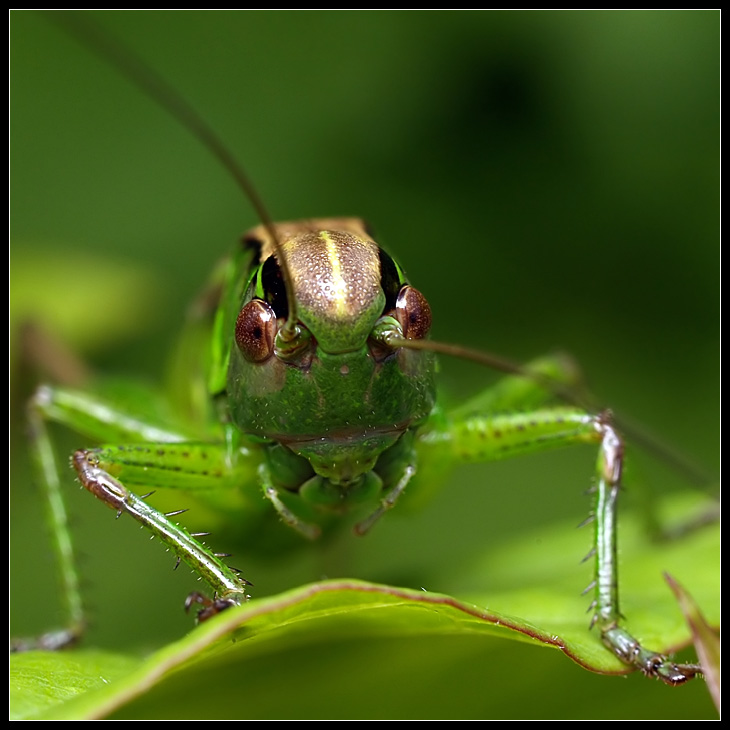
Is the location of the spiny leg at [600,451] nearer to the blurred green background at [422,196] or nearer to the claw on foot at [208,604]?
the claw on foot at [208,604]

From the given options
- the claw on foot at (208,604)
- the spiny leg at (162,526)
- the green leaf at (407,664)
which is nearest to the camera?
the green leaf at (407,664)

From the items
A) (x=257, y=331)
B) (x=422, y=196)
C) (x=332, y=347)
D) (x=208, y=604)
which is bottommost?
(x=208, y=604)

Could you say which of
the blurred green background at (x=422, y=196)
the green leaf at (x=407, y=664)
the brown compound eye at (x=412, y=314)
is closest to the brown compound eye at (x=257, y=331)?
the brown compound eye at (x=412, y=314)

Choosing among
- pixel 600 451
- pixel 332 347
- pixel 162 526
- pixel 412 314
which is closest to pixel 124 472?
pixel 162 526

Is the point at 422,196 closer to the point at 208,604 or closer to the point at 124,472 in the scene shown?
the point at 124,472

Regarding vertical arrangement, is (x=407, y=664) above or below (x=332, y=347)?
below

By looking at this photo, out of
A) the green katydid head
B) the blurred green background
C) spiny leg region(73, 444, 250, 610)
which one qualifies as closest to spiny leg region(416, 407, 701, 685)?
the green katydid head
